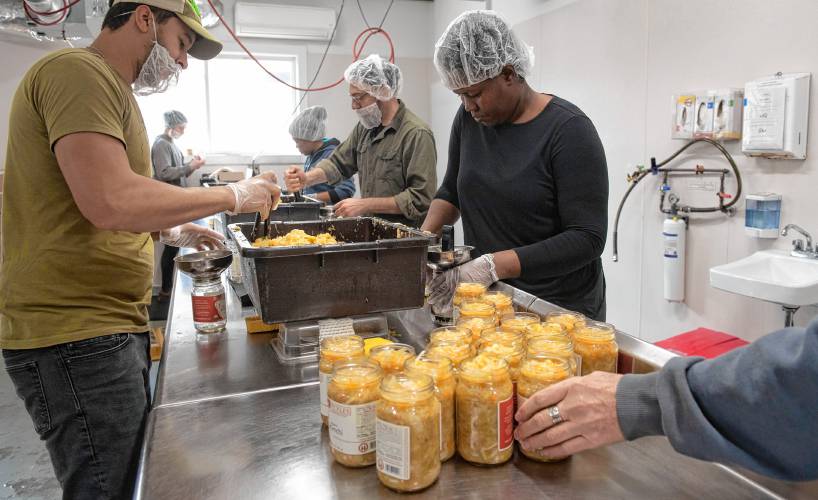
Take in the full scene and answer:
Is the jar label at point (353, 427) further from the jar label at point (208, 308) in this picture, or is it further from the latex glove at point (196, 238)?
the latex glove at point (196, 238)

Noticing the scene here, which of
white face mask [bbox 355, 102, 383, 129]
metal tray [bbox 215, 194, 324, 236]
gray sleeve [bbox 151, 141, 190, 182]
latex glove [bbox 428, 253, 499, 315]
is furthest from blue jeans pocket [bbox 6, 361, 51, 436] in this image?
gray sleeve [bbox 151, 141, 190, 182]

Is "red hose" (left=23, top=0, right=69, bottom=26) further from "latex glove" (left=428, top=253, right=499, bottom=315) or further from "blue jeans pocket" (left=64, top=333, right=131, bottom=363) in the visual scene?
"latex glove" (left=428, top=253, right=499, bottom=315)

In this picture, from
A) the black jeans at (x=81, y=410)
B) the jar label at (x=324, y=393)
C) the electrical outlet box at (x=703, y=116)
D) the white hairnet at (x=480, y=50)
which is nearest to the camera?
the jar label at (x=324, y=393)

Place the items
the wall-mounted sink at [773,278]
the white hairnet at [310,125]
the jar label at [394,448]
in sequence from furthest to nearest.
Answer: the white hairnet at [310,125] < the wall-mounted sink at [773,278] < the jar label at [394,448]

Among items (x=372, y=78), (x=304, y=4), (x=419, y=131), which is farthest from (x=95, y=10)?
(x=304, y=4)

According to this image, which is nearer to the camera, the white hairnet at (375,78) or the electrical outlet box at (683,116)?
the electrical outlet box at (683,116)

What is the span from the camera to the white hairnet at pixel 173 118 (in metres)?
5.75

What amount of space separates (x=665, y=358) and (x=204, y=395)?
38.2 inches

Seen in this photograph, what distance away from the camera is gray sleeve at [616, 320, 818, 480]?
0.69 m

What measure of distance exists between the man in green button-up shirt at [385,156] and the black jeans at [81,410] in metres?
1.60

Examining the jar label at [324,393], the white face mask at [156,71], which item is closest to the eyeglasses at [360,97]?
the white face mask at [156,71]

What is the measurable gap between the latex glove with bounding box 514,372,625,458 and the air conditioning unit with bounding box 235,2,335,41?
5.89 m

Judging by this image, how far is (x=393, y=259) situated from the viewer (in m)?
1.46

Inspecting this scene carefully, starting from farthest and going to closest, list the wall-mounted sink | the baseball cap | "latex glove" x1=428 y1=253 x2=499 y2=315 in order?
1. the wall-mounted sink
2. "latex glove" x1=428 y1=253 x2=499 y2=315
3. the baseball cap
